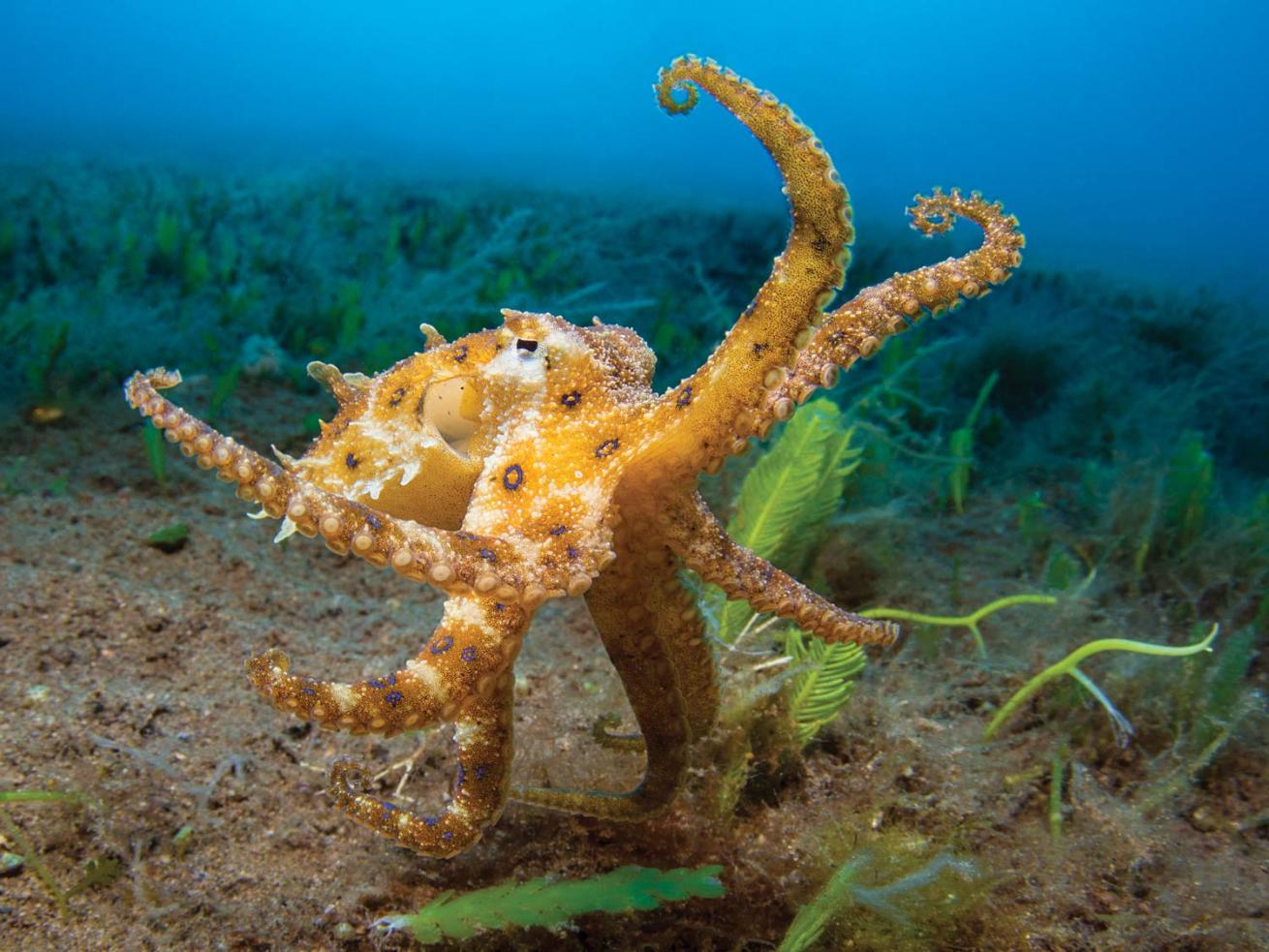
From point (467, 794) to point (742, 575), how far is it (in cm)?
85

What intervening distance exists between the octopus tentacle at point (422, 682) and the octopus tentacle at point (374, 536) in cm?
8

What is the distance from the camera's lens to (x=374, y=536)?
1.46 meters

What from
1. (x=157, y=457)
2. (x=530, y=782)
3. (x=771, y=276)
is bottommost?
(x=157, y=457)

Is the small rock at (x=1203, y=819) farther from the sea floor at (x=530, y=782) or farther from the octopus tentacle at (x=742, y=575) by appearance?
the octopus tentacle at (x=742, y=575)

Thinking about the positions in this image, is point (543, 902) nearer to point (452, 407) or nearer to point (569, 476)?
point (569, 476)

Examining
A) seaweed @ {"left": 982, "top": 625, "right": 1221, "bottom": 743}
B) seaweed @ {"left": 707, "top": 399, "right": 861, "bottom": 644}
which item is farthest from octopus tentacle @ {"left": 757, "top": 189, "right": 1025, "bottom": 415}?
seaweed @ {"left": 707, "top": 399, "right": 861, "bottom": 644}

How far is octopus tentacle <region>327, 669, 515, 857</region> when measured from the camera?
72.1 inches

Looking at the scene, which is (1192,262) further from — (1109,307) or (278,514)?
(278,514)

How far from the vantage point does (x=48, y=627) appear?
3.20m

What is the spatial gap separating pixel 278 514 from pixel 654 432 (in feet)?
2.55

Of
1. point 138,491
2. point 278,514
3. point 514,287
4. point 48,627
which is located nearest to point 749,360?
point 278,514

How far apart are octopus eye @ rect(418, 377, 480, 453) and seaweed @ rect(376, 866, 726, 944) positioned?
119 centimetres

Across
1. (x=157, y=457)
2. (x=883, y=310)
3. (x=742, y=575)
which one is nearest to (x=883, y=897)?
(x=742, y=575)

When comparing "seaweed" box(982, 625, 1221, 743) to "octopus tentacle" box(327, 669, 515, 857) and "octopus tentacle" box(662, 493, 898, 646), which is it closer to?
"octopus tentacle" box(662, 493, 898, 646)
